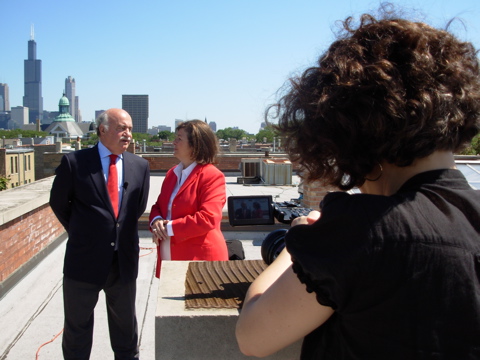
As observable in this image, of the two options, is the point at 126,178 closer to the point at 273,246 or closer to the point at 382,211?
the point at 273,246

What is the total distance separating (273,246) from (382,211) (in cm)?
59

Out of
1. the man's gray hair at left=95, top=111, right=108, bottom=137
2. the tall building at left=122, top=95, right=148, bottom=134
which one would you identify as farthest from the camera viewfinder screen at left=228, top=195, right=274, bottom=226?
the tall building at left=122, top=95, right=148, bottom=134

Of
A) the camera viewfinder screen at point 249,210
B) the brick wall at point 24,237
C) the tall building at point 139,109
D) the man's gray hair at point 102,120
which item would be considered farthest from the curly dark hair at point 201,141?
the tall building at point 139,109

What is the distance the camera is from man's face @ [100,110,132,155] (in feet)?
9.89

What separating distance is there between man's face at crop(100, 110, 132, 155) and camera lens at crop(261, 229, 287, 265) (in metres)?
1.87

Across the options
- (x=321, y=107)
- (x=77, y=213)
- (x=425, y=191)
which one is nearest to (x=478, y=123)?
(x=425, y=191)

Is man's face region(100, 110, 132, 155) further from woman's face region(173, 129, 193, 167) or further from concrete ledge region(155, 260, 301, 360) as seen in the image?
concrete ledge region(155, 260, 301, 360)

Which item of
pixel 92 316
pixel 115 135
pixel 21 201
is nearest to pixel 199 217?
pixel 115 135

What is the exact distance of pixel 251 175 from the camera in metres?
15.6

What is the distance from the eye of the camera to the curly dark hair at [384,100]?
886mm

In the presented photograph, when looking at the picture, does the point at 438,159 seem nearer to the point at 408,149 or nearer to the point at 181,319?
the point at 408,149

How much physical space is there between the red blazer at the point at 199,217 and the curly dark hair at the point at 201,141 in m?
0.07

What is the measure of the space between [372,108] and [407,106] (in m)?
0.07

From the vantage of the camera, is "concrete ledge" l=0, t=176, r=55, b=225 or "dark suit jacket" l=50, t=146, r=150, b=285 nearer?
"dark suit jacket" l=50, t=146, r=150, b=285
